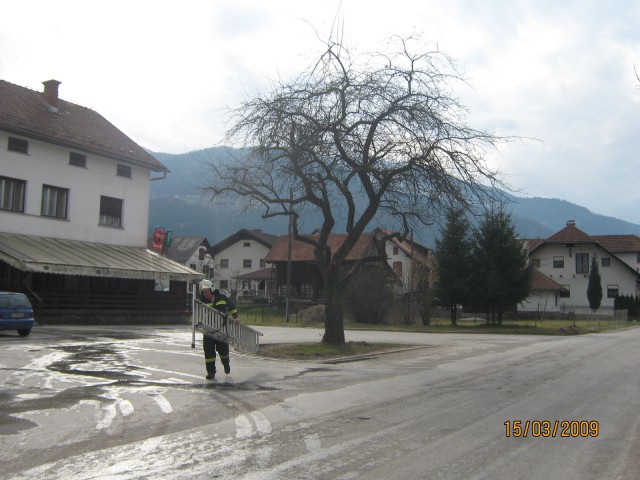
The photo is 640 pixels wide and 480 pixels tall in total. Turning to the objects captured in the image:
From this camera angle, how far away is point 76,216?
97.5 ft

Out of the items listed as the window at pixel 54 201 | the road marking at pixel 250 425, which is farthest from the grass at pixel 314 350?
the window at pixel 54 201

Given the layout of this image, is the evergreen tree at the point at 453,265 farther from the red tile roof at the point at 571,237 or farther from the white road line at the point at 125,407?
the white road line at the point at 125,407

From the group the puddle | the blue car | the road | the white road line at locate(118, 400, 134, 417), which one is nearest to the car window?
the blue car

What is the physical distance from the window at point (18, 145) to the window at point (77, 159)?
2.38 metres

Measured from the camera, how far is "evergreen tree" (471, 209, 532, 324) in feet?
129

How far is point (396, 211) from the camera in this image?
19391 millimetres

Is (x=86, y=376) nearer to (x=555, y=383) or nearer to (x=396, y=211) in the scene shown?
(x=555, y=383)

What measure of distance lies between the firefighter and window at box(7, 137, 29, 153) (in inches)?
733

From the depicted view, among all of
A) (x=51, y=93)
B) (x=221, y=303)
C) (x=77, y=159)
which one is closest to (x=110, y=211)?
(x=77, y=159)

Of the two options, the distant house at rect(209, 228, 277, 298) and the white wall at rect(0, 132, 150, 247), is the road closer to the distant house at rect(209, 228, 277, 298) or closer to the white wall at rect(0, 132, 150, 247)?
the white wall at rect(0, 132, 150, 247)

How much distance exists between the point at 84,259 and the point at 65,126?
306 inches

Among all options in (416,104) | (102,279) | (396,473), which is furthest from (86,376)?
(102,279)

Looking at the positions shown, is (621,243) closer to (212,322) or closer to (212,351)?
(212,322)

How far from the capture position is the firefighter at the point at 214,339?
11552mm
